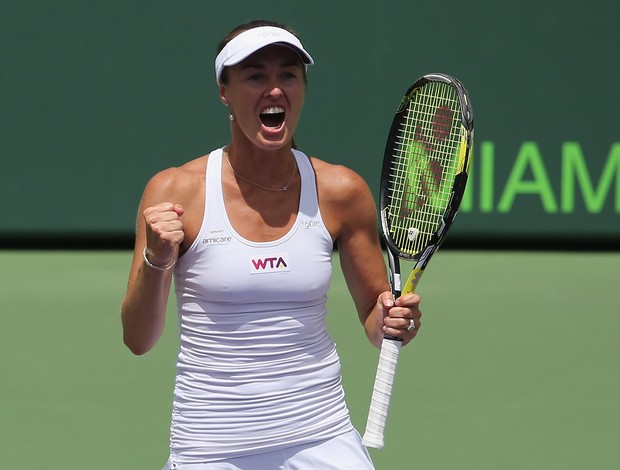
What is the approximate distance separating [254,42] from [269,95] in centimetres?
12

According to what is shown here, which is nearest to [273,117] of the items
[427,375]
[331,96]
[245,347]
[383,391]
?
[245,347]

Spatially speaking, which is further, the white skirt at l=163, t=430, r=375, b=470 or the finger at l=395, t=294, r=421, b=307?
the finger at l=395, t=294, r=421, b=307

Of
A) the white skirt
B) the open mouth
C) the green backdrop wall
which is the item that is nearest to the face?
the open mouth

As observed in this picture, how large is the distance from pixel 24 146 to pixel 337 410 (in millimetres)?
5976

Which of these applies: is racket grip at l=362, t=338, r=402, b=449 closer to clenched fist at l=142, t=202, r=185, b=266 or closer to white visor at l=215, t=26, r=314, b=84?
clenched fist at l=142, t=202, r=185, b=266

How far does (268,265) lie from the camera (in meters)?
2.66

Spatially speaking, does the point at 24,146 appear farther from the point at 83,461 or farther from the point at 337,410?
the point at 337,410

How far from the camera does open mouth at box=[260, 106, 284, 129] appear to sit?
2699 millimetres

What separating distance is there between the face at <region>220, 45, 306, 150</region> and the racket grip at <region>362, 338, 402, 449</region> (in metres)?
0.51

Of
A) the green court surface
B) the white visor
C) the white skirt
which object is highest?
the white visor

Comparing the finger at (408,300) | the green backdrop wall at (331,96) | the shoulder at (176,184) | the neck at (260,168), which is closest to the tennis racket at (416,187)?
the finger at (408,300)

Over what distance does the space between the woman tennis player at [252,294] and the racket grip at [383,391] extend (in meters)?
0.04

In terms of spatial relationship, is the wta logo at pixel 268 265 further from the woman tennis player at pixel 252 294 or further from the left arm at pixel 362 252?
the left arm at pixel 362 252

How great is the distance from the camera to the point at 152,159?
832cm
